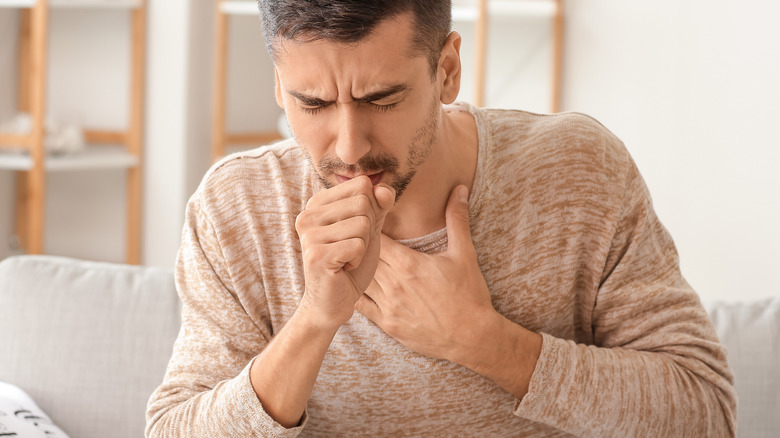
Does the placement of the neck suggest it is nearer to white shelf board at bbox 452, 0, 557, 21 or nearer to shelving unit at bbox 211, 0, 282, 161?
white shelf board at bbox 452, 0, 557, 21

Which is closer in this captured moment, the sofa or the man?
the man

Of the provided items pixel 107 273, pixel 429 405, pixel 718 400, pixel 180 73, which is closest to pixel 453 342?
pixel 429 405

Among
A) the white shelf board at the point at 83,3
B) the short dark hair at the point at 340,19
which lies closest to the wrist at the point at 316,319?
the short dark hair at the point at 340,19

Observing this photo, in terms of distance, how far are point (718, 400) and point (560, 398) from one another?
252 mm

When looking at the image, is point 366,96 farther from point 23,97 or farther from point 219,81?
point 23,97

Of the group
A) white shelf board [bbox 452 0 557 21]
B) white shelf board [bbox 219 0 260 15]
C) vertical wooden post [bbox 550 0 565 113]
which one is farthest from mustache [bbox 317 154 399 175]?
white shelf board [bbox 219 0 260 15]

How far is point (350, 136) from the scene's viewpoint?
1191 mm

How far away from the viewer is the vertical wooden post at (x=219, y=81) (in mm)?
3408

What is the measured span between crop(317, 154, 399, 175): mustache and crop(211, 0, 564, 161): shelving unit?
5.28ft

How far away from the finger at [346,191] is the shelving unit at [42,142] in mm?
2243

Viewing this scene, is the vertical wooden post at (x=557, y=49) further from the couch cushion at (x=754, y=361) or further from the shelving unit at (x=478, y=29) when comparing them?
the couch cushion at (x=754, y=361)

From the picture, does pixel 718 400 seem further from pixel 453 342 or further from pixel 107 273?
pixel 107 273

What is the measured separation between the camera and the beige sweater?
134 centimetres

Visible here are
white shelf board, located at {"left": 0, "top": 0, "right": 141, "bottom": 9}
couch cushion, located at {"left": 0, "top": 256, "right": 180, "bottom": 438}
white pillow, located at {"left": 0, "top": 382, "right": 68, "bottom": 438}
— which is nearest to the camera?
white pillow, located at {"left": 0, "top": 382, "right": 68, "bottom": 438}
